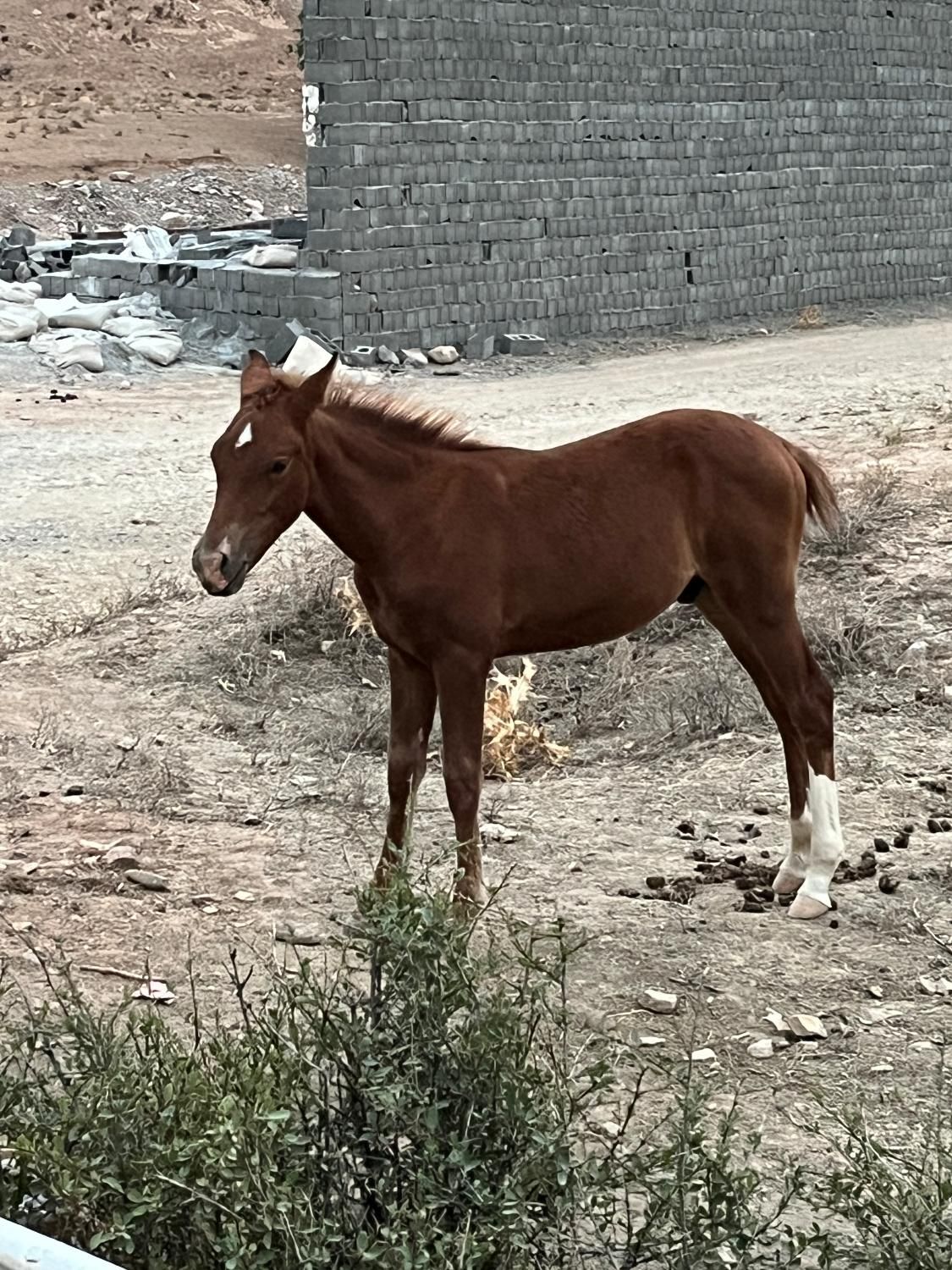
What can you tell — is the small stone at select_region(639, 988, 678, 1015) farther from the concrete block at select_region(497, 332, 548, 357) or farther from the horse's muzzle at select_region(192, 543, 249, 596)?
the concrete block at select_region(497, 332, 548, 357)

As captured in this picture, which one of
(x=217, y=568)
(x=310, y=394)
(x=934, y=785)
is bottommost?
(x=934, y=785)

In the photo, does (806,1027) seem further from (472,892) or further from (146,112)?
(146,112)

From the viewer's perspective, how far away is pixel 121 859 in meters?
5.78

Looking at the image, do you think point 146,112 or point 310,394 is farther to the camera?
point 146,112

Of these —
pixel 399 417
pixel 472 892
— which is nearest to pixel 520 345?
pixel 399 417

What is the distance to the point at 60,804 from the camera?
6.38 m

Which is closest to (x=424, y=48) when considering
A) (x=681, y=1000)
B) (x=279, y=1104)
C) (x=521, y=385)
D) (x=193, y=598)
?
(x=521, y=385)

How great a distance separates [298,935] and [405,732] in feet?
2.23

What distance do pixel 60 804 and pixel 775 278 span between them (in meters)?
15.6

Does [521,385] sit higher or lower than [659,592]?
lower

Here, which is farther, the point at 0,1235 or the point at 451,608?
the point at 451,608

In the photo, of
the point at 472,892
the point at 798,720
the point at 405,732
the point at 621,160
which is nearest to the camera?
the point at 472,892

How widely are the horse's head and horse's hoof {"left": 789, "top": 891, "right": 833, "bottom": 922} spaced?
192 cm

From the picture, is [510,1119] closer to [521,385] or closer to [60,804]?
[60,804]
